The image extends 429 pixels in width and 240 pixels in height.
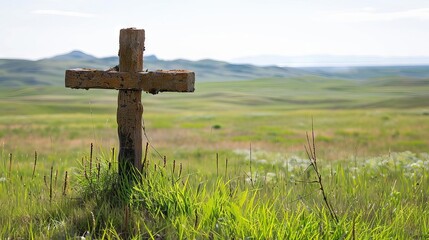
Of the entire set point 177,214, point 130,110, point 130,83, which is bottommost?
point 177,214

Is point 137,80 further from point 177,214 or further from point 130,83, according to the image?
point 177,214

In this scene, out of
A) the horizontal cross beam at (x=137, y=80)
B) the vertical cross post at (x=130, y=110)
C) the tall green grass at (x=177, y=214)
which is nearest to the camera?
the tall green grass at (x=177, y=214)

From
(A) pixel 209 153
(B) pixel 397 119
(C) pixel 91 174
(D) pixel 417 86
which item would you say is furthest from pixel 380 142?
(D) pixel 417 86

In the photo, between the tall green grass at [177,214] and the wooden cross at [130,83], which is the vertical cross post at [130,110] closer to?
the wooden cross at [130,83]

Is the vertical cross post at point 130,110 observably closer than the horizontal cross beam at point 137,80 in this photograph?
No

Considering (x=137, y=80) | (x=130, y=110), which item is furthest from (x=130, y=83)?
(x=130, y=110)

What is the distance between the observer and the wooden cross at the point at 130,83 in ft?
24.4

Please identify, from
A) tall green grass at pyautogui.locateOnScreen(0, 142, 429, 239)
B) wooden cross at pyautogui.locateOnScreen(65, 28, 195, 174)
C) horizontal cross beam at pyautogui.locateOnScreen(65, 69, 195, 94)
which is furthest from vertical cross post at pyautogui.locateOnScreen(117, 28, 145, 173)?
tall green grass at pyautogui.locateOnScreen(0, 142, 429, 239)

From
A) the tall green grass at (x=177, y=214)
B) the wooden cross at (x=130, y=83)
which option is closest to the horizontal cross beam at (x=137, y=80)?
the wooden cross at (x=130, y=83)

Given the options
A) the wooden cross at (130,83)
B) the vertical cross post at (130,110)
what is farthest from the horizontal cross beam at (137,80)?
the vertical cross post at (130,110)

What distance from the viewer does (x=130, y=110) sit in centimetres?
755

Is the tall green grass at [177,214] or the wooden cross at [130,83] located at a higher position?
the wooden cross at [130,83]

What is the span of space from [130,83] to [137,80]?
100mm

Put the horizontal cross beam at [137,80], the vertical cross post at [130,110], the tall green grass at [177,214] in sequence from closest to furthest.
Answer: the tall green grass at [177,214], the horizontal cross beam at [137,80], the vertical cross post at [130,110]
